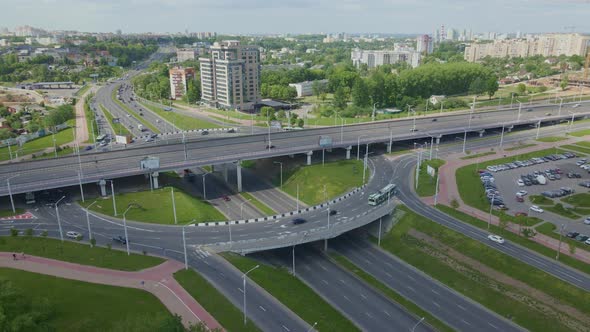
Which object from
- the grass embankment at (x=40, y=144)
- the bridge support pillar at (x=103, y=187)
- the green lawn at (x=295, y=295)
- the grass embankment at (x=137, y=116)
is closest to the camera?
the green lawn at (x=295, y=295)

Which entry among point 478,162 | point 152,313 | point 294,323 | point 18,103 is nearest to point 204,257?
point 152,313

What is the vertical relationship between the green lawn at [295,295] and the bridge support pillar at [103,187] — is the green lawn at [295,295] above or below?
below

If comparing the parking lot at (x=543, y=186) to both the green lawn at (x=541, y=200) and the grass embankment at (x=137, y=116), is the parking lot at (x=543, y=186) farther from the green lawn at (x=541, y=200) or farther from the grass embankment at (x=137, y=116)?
the grass embankment at (x=137, y=116)

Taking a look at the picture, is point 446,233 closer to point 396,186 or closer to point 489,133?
point 396,186

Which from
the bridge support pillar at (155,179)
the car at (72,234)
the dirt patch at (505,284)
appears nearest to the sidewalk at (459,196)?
the dirt patch at (505,284)

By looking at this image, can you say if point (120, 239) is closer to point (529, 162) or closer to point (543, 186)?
point (543, 186)

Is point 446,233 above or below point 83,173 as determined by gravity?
below

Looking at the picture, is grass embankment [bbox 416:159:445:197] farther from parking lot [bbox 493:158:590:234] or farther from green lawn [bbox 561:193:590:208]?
green lawn [bbox 561:193:590:208]
